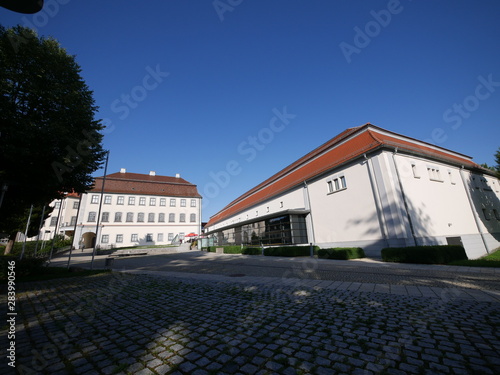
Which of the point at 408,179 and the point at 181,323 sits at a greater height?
the point at 408,179

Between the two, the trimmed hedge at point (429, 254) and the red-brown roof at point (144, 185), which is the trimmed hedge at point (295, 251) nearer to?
the trimmed hedge at point (429, 254)

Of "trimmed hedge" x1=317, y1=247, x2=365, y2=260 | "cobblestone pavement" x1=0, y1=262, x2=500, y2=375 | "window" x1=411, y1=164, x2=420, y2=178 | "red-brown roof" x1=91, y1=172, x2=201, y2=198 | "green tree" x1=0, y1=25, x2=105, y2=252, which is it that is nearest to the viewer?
"cobblestone pavement" x1=0, y1=262, x2=500, y2=375

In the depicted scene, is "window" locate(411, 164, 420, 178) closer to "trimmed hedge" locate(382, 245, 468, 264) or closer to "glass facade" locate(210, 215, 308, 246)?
"trimmed hedge" locate(382, 245, 468, 264)

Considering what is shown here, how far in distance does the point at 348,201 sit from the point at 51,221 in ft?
167

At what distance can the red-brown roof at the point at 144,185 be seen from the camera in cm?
4106

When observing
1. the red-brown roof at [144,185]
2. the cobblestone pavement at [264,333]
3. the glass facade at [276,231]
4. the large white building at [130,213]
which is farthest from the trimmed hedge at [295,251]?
the red-brown roof at [144,185]

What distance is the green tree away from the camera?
A: 30.7 ft

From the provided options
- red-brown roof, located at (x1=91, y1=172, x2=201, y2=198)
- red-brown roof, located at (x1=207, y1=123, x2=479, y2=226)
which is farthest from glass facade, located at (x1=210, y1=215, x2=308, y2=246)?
red-brown roof, located at (x1=91, y1=172, x2=201, y2=198)

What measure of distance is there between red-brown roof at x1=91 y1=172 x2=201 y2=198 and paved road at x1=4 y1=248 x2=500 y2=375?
39.5 meters

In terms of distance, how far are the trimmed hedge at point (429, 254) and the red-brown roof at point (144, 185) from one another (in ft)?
135

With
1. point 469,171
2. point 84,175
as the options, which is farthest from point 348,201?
point 84,175

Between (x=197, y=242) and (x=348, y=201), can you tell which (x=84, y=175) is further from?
(x=197, y=242)

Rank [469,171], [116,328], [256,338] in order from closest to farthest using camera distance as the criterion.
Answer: [256,338]
[116,328]
[469,171]

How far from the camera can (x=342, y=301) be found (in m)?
5.18
